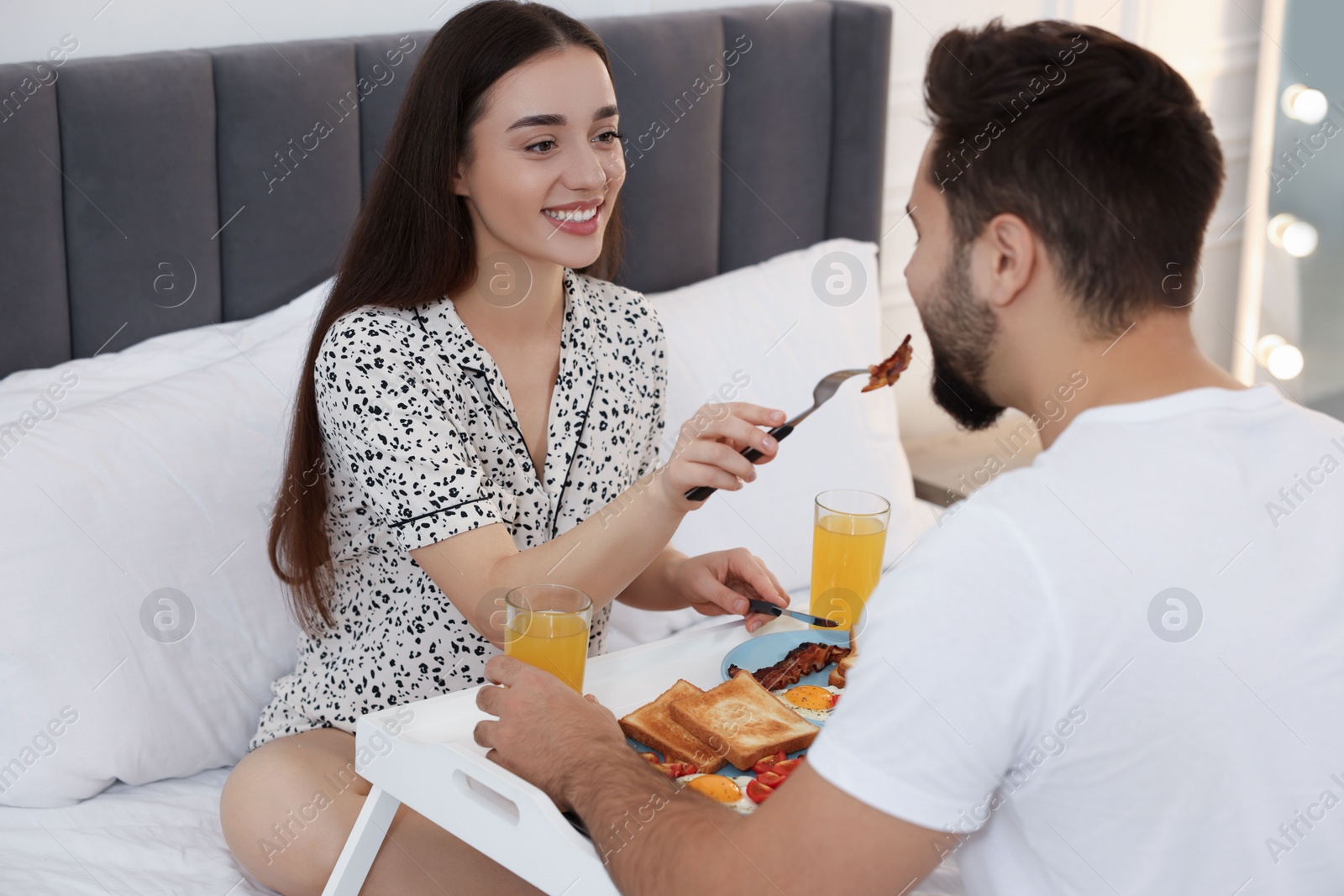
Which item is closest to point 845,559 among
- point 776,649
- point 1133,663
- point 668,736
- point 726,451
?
point 776,649

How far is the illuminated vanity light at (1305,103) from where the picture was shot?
272cm

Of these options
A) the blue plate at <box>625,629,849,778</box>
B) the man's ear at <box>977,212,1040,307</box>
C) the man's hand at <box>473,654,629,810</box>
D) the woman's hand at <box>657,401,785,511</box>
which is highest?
the man's ear at <box>977,212,1040,307</box>

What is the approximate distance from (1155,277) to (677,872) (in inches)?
20.5

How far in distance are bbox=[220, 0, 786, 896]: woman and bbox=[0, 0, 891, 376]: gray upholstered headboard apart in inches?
16.5

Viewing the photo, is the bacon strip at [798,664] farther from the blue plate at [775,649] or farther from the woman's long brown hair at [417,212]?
the woman's long brown hair at [417,212]

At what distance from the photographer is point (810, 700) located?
1.17m

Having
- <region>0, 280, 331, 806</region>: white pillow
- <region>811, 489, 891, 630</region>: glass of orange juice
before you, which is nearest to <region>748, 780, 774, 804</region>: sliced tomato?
<region>811, 489, 891, 630</region>: glass of orange juice

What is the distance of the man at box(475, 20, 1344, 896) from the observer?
763 mm

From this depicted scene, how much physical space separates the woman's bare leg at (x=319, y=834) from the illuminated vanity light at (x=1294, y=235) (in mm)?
2375

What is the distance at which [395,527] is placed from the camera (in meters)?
1.32

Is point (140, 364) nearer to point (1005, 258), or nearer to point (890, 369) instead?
point (890, 369)

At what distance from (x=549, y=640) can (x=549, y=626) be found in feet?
0.04

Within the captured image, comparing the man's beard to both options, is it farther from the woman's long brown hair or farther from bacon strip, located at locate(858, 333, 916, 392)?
the woman's long brown hair

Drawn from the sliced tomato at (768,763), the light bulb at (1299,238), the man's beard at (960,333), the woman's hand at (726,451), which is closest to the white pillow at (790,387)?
the woman's hand at (726,451)
